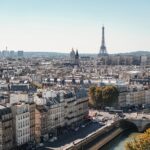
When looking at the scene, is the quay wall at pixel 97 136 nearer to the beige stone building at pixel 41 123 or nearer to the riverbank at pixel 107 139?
the riverbank at pixel 107 139

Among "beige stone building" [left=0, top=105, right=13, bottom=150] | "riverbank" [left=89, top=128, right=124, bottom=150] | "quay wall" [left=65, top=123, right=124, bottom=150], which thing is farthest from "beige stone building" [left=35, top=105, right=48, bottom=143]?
"beige stone building" [left=0, top=105, right=13, bottom=150]

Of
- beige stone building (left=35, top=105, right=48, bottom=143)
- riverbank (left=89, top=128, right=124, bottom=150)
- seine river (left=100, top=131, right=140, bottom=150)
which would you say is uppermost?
beige stone building (left=35, top=105, right=48, bottom=143)

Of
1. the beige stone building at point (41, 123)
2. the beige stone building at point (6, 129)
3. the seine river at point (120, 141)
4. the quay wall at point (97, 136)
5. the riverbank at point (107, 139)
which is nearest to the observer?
the beige stone building at point (6, 129)

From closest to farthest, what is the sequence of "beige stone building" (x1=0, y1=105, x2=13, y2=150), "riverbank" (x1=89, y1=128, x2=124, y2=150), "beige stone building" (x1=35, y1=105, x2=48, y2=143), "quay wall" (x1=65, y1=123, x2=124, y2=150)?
"beige stone building" (x1=0, y1=105, x2=13, y2=150)
"quay wall" (x1=65, y1=123, x2=124, y2=150)
"beige stone building" (x1=35, y1=105, x2=48, y2=143)
"riverbank" (x1=89, y1=128, x2=124, y2=150)

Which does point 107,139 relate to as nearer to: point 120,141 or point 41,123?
point 120,141

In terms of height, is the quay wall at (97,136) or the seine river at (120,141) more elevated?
the quay wall at (97,136)

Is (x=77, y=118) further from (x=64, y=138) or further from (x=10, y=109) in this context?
(x=10, y=109)

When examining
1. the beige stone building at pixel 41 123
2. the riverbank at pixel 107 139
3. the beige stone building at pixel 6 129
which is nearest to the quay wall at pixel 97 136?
the riverbank at pixel 107 139

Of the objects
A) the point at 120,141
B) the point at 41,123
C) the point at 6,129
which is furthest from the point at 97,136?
the point at 6,129

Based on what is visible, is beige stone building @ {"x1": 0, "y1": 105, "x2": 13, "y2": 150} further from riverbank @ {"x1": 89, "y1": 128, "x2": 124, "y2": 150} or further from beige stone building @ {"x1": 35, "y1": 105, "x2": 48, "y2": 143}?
riverbank @ {"x1": 89, "y1": 128, "x2": 124, "y2": 150}
